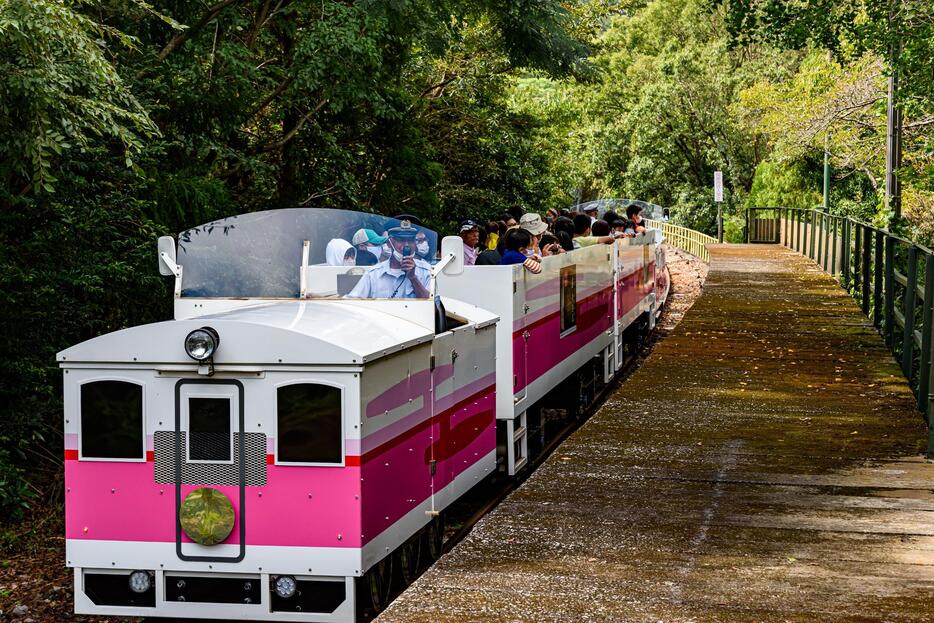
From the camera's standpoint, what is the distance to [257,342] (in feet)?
23.2

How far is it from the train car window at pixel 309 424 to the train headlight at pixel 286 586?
66cm

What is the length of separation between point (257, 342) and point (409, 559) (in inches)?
79.8

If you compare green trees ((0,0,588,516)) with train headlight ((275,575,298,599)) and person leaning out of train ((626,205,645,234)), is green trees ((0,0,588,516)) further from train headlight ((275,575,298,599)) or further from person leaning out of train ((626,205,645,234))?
train headlight ((275,575,298,599))

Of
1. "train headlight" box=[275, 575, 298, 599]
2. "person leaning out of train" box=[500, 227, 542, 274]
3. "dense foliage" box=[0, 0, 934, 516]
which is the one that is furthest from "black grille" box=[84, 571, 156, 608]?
"person leaning out of train" box=[500, 227, 542, 274]

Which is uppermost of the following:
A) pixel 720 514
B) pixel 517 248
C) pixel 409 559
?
pixel 517 248

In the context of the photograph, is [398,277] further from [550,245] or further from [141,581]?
[550,245]

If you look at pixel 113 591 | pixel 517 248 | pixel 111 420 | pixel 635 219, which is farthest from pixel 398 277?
pixel 635 219

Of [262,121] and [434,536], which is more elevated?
[262,121]

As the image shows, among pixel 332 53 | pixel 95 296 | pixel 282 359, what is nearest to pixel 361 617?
pixel 282 359

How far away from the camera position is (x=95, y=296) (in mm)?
13656

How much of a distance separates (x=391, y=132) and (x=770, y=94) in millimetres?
21805

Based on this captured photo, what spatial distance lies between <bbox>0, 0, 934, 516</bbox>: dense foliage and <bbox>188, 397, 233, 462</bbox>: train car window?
3.84 metres

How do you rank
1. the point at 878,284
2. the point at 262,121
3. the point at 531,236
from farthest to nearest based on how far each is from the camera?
1. the point at 262,121
2. the point at 878,284
3. the point at 531,236

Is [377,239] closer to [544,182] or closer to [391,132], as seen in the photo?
[391,132]
